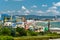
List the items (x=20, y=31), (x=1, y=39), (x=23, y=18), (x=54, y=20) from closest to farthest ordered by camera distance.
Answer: (x=1, y=39) < (x=20, y=31) < (x=23, y=18) < (x=54, y=20)

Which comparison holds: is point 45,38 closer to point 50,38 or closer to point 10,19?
point 50,38

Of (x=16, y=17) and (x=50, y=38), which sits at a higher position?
(x=16, y=17)

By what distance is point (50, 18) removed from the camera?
81.4ft

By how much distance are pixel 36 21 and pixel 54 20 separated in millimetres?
2316

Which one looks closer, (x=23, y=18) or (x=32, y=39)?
(x=32, y=39)

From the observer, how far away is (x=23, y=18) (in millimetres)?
23797

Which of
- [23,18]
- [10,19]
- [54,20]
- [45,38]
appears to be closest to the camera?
[45,38]

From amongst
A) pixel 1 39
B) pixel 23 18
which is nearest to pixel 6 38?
pixel 1 39

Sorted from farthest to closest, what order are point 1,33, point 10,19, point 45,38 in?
point 10,19 < point 1,33 < point 45,38

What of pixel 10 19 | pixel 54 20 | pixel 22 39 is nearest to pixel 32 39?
pixel 22 39

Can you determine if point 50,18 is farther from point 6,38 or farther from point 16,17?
point 6,38

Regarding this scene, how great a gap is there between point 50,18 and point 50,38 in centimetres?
1489

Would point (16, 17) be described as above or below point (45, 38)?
above

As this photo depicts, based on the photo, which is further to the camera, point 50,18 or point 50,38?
point 50,18
